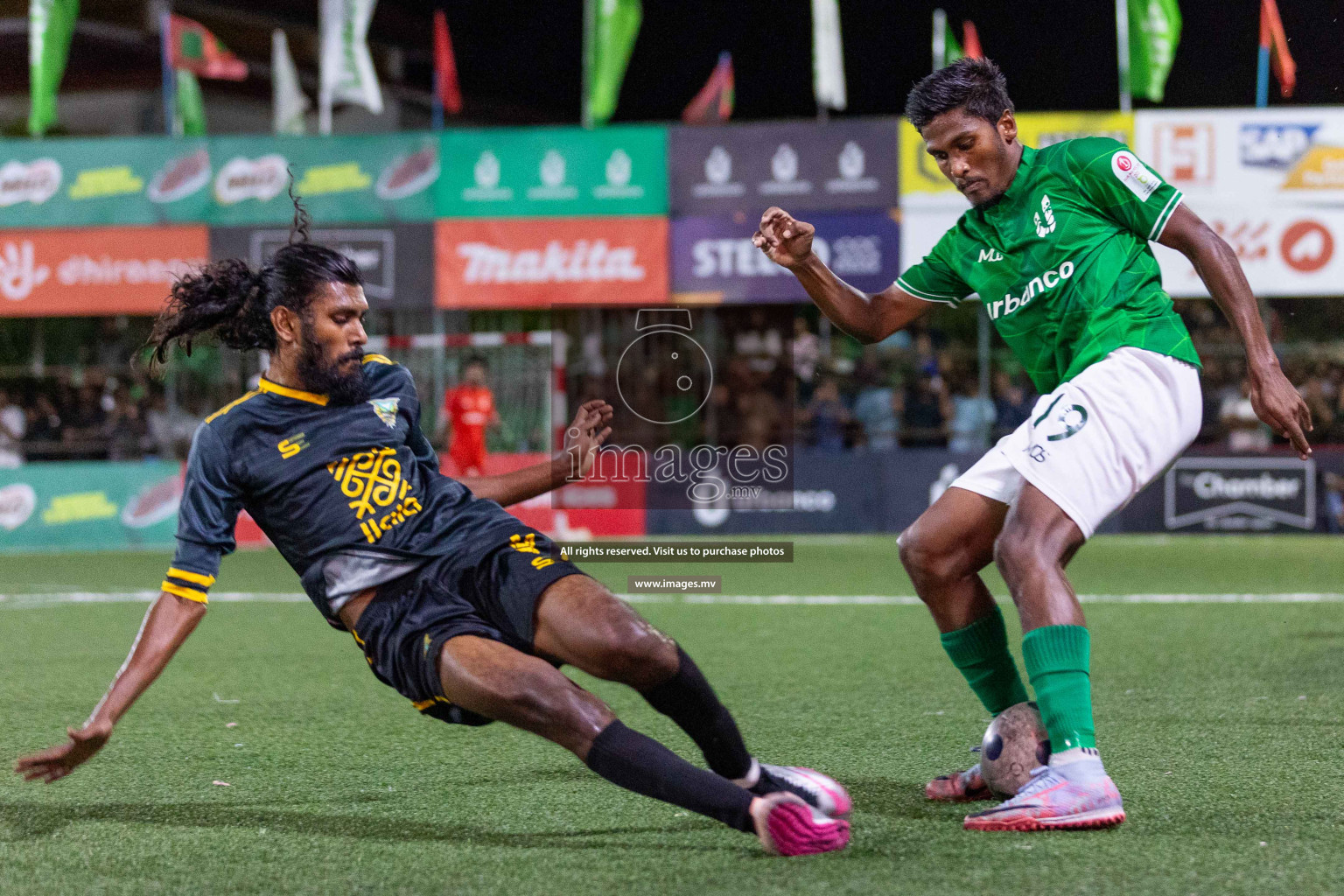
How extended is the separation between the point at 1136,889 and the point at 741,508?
15090 millimetres

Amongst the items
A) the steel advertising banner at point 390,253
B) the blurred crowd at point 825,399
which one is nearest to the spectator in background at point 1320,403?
the blurred crowd at point 825,399

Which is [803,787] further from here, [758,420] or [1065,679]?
[758,420]

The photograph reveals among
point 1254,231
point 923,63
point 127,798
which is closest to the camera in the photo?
point 127,798

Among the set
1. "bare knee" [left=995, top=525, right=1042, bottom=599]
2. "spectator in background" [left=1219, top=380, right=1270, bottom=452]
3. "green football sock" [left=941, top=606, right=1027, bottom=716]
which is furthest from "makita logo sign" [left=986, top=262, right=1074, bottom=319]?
"spectator in background" [left=1219, top=380, right=1270, bottom=452]

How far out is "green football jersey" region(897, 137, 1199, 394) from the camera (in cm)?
395

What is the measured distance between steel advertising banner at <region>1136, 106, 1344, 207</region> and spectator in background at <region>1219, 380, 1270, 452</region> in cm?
244

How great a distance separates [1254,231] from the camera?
17656 millimetres

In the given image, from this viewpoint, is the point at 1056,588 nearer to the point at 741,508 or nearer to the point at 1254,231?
the point at 741,508

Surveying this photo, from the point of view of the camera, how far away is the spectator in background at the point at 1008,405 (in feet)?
58.7

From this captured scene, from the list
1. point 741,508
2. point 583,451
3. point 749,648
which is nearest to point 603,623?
point 583,451

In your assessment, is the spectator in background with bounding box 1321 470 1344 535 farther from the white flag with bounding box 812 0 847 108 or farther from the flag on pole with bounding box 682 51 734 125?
the flag on pole with bounding box 682 51 734 125

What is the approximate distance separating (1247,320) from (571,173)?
49.7 feet

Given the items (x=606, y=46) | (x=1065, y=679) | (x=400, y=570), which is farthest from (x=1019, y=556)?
(x=606, y=46)

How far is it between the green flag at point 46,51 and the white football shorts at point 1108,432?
770 inches
